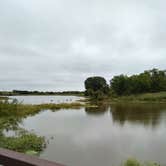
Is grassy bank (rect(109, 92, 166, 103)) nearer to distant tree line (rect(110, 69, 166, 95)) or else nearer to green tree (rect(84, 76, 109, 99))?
distant tree line (rect(110, 69, 166, 95))

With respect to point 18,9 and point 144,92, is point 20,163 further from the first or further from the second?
point 144,92

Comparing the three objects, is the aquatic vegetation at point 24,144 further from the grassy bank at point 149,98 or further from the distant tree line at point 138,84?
the distant tree line at point 138,84

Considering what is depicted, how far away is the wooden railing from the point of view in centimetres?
115

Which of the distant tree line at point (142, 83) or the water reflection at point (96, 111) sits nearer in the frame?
the water reflection at point (96, 111)

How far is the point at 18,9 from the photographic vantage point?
425 inches

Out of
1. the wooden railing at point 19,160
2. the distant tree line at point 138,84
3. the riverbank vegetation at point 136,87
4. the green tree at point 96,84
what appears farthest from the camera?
the green tree at point 96,84

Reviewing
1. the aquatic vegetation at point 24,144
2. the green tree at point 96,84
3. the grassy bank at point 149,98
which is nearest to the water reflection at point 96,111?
the aquatic vegetation at point 24,144

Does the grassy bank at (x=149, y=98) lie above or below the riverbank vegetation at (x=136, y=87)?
below

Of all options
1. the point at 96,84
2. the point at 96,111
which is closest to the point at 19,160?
the point at 96,111

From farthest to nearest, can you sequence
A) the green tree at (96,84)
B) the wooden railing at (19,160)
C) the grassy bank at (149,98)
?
1. the green tree at (96,84)
2. the grassy bank at (149,98)
3. the wooden railing at (19,160)

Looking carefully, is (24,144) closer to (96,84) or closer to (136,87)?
(136,87)

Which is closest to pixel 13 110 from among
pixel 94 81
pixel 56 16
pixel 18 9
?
pixel 56 16

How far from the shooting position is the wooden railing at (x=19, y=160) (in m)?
1.15

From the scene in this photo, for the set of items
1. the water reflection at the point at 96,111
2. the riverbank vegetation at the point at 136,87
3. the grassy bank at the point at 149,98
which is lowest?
the water reflection at the point at 96,111
